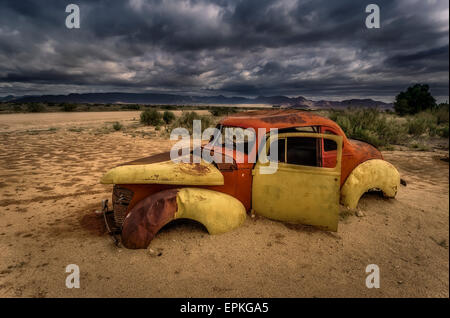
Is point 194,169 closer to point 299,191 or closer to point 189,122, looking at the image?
point 299,191

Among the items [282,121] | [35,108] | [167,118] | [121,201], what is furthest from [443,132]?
[35,108]

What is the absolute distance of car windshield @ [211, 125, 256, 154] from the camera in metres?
3.36

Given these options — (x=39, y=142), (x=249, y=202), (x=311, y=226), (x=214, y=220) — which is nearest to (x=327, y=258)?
(x=311, y=226)

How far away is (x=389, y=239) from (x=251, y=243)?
186 cm

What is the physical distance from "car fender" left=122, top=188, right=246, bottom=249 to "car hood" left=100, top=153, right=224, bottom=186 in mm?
135

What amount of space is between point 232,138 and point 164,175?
4.37ft

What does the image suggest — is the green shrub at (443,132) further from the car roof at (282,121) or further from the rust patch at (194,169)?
the rust patch at (194,169)

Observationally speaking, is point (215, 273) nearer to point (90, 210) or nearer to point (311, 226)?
point (311, 226)

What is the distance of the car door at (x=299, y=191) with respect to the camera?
118 inches

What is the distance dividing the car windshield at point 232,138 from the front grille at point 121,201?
1508mm

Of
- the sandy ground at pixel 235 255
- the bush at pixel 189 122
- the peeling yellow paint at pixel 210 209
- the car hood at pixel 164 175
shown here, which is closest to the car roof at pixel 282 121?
the car hood at pixel 164 175

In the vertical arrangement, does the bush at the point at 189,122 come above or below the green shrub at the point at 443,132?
above

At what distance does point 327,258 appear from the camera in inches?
108

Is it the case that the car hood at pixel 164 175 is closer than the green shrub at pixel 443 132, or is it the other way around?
the car hood at pixel 164 175
